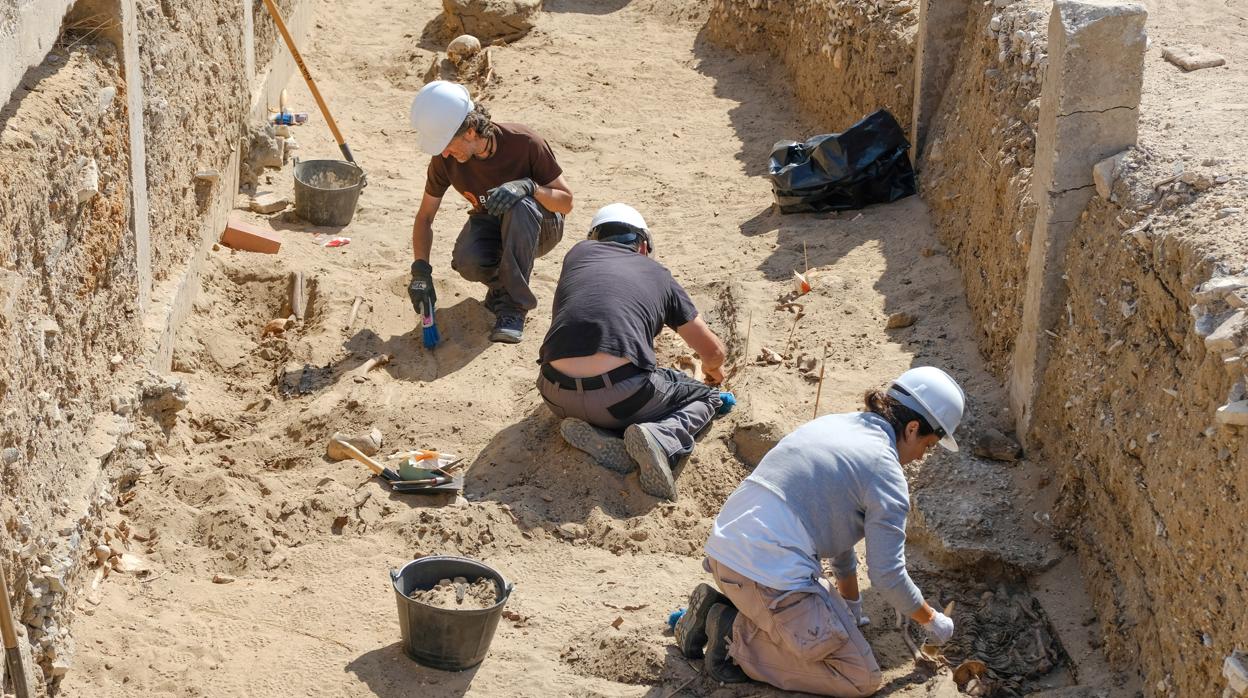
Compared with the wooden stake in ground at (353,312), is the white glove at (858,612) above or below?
below

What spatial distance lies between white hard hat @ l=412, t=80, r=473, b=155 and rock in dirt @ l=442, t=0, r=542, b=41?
185 inches

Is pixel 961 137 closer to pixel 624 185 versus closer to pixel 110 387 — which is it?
pixel 624 185

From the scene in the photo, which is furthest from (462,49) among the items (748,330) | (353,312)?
(748,330)

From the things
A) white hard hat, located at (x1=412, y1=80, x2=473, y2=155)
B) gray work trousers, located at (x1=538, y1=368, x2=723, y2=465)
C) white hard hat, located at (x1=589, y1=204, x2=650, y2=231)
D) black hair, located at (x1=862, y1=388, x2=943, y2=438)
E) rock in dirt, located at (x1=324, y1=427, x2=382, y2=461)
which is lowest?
rock in dirt, located at (x1=324, y1=427, x2=382, y2=461)

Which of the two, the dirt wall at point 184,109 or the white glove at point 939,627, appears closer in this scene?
the white glove at point 939,627

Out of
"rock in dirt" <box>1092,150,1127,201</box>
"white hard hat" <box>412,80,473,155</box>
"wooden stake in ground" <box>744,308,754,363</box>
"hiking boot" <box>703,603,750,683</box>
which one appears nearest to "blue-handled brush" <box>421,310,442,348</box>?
"white hard hat" <box>412,80,473,155</box>

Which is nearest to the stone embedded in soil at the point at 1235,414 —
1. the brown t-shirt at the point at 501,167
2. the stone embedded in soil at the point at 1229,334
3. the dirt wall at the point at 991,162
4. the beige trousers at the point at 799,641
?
the stone embedded in soil at the point at 1229,334

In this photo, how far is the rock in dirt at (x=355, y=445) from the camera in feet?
17.0

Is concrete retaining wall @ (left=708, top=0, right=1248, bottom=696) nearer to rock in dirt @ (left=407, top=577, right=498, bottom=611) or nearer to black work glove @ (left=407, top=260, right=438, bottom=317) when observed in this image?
rock in dirt @ (left=407, top=577, right=498, bottom=611)

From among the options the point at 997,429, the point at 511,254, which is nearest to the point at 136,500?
the point at 511,254

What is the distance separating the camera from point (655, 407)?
5.09 metres

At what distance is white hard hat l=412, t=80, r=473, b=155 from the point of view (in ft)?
19.2

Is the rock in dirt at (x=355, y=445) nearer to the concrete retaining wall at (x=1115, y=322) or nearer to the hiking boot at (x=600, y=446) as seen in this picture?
the hiking boot at (x=600, y=446)

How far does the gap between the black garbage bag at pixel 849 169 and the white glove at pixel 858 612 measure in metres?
3.43
